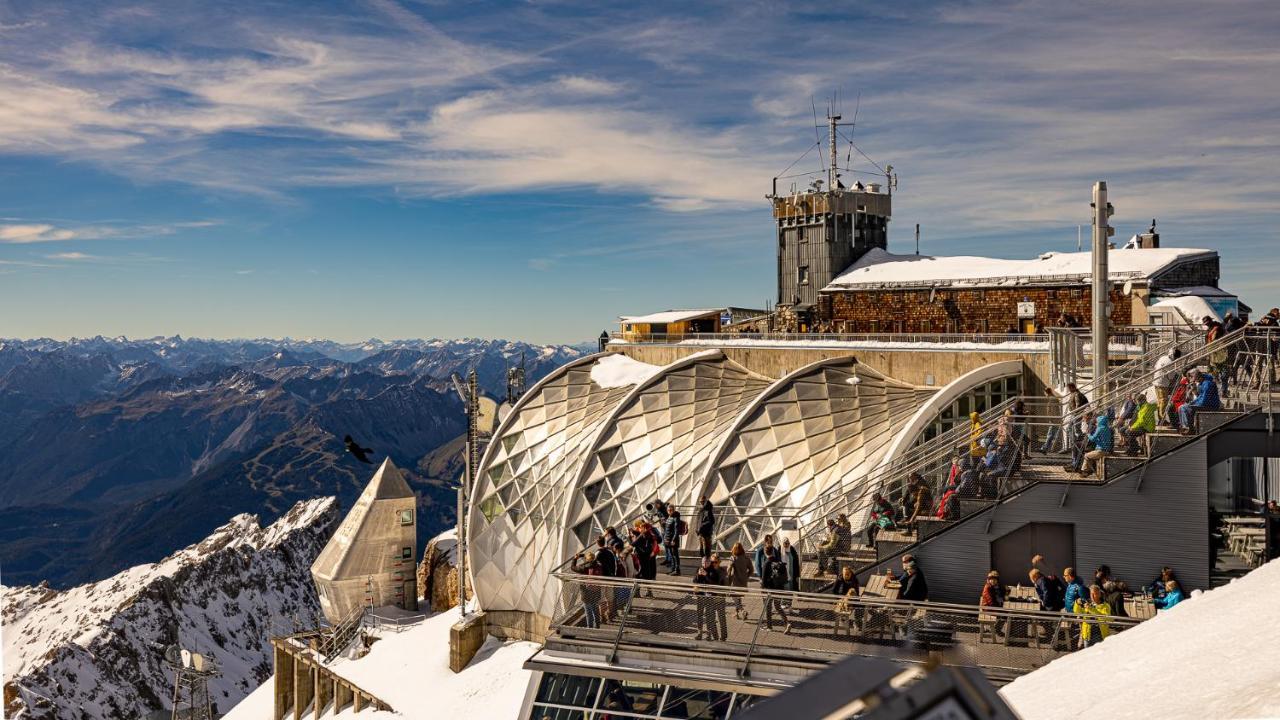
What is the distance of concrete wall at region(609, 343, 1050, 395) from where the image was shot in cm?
3023

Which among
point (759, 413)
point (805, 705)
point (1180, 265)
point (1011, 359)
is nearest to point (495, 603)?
point (759, 413)

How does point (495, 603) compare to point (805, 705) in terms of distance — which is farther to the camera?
point (495, 603)

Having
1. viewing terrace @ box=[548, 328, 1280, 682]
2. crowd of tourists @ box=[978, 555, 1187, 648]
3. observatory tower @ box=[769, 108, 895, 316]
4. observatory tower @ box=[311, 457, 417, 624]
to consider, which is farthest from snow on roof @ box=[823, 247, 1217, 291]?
observatory tower @ box=[311, 457, 417, 624]

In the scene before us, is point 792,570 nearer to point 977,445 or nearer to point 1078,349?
point 977,445

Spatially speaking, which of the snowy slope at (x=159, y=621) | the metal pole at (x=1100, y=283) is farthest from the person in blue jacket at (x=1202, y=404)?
the snowy slope at (x=159, y=621)

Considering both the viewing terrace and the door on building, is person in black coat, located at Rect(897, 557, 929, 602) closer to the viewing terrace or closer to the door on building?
the viewing terrace

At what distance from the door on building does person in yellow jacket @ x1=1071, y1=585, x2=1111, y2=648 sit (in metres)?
3.33

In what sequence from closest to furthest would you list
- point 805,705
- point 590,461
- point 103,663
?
1. point 805,705
2. point 590,461
3. point 103,663

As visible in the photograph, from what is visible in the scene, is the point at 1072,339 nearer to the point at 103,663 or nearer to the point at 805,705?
the point at 805,705

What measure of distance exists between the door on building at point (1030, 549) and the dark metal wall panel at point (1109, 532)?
0.59ft

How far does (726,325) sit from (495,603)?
919 inches

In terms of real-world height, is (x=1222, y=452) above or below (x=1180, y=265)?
below

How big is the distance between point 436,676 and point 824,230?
108 ft

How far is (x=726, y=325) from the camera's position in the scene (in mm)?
56250
